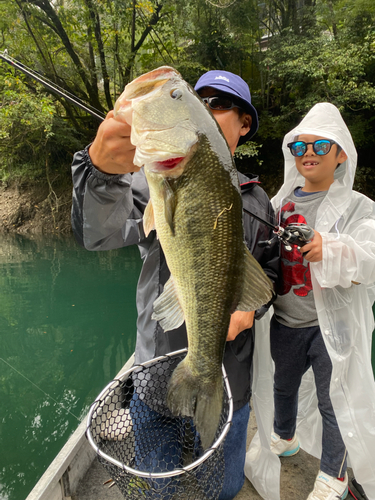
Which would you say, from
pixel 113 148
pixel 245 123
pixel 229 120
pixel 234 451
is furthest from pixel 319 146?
pixel 234 451

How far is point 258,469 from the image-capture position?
2.30m

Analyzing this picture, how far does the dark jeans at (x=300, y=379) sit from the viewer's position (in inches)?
84.5

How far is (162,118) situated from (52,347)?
6.71 metres

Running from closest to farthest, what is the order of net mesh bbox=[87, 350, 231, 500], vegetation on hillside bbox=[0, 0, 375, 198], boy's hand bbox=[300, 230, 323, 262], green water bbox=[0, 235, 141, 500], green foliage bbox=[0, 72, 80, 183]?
1. net mesh bbox=[87, 350, 231, 500]
2. boy's hand bbox=[300, 230, 323, 262]
3. green water bbox=[0, 235, 141, 500]
4. vegetation on hillside bbox=[0, 0, 375, 198]
5. green foliage bbox=[0, 72, 80, 183]

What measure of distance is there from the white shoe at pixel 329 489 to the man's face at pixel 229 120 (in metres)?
2.24

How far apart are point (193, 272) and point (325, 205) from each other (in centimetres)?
141

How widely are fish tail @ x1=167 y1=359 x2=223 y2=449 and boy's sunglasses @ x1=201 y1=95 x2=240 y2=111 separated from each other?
1402 millimetres

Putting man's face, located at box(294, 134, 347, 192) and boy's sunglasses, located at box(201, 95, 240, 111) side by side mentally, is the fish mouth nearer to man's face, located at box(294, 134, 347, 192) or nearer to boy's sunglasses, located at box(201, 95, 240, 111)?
boy's sunglasses, located at box(201, 95, 240, 111)

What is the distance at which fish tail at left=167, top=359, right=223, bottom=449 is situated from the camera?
1407 mm

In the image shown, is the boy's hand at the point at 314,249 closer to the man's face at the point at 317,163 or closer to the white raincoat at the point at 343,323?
the white raincoat at the point at 343,323

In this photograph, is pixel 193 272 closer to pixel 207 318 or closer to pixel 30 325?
pixel 207 318

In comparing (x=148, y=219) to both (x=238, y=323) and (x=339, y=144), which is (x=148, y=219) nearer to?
(x=238, y=323)

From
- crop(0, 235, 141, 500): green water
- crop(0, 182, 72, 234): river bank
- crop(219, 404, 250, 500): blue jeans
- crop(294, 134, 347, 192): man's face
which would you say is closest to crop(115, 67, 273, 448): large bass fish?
crop(219, 404, 250, 500): blue jeans

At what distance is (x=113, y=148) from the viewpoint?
1271mm
